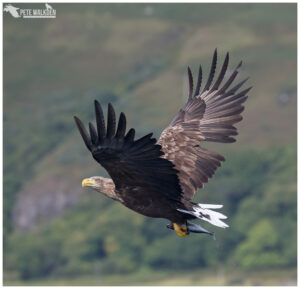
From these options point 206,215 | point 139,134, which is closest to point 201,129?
point 206,215

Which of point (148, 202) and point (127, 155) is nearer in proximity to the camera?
point (127, 155)

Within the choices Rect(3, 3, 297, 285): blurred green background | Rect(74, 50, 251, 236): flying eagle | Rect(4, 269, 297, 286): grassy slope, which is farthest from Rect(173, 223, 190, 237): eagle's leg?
Rect(3, 3, 297, 285): blurred green background

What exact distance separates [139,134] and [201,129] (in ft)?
160

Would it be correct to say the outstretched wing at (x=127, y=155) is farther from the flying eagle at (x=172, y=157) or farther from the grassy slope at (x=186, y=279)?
the grassy slope at (x=186, y=279)

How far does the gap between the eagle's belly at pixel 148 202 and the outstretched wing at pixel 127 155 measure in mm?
150

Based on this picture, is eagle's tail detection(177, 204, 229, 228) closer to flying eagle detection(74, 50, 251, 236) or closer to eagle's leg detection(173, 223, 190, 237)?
flying eagle detection(74, 50, 251, 236)

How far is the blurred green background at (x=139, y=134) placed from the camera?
5650 centimetres

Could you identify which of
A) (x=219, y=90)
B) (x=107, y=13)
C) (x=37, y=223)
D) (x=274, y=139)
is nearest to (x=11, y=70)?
(x=107, y=13)

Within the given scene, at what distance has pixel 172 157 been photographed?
511 inches

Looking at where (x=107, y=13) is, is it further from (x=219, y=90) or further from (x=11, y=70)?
(x=219, y=90)

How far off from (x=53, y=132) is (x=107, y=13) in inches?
748

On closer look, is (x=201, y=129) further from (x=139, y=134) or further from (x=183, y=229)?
(x=139, y=134)

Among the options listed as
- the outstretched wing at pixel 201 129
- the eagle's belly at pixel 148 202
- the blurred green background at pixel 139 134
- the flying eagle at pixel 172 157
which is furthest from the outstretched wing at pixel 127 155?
the blurred green background at pixel 139 134

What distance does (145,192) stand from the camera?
39.6ft
